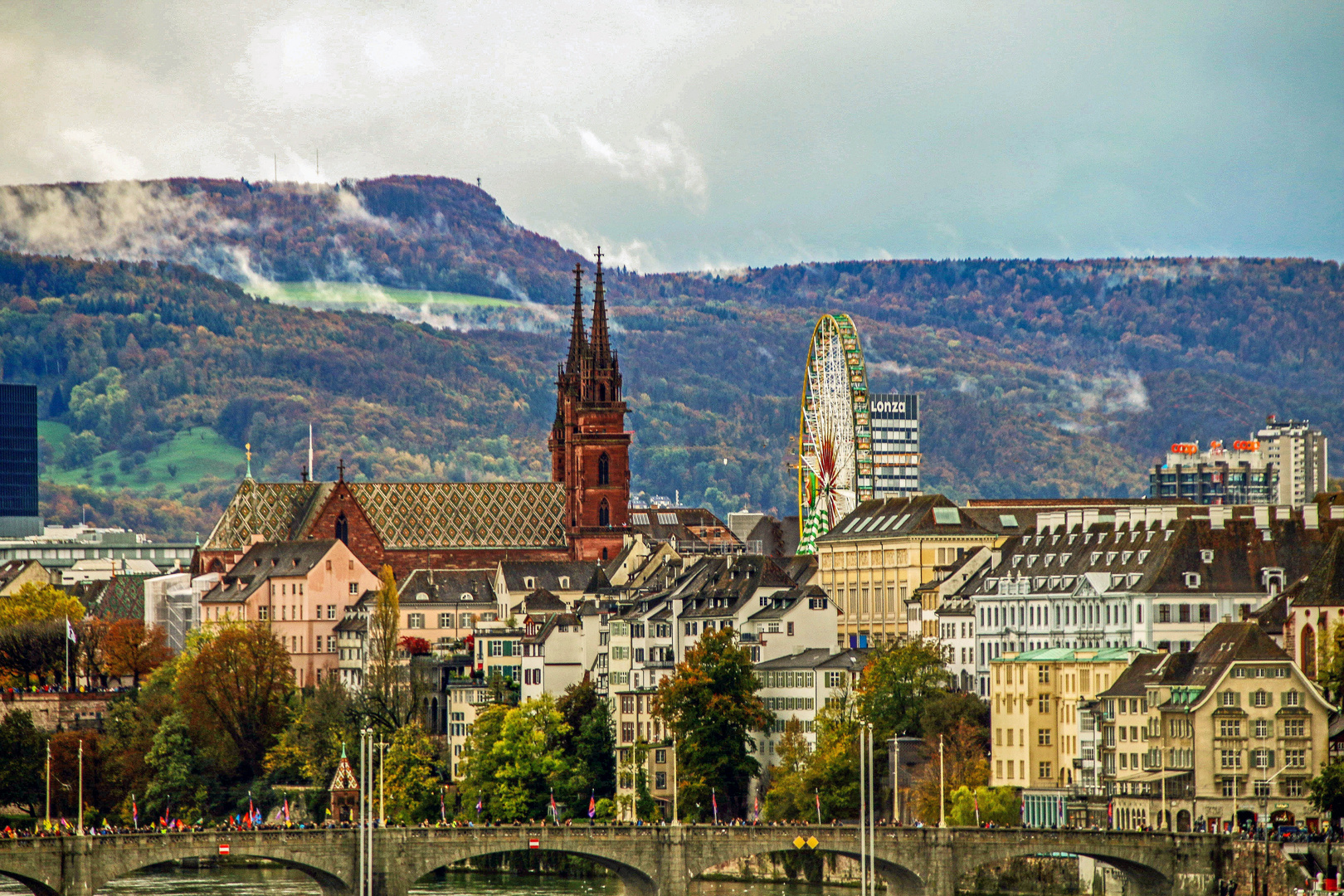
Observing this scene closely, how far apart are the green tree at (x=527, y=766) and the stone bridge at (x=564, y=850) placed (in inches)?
1092

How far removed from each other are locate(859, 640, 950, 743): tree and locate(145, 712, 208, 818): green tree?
4730 centimetres

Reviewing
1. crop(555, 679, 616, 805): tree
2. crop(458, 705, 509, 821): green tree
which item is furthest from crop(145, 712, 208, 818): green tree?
crop(555, 679, 616, 805): tree

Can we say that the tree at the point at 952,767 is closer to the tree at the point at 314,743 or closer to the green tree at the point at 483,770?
the green tree at the point at 483,770

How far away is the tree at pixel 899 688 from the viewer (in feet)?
464

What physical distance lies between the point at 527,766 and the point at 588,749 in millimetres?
4009

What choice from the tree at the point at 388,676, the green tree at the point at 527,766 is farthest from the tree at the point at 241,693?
the green tree at the point at 527,766

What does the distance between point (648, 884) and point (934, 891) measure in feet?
42.2

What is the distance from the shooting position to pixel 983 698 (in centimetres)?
14675

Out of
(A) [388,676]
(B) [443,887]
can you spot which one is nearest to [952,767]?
(B) [443,887]

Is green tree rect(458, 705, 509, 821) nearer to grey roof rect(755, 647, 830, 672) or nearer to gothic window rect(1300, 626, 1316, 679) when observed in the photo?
grey roof rect(755, 647, 830, 672)

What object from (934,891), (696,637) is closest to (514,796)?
(696,637)

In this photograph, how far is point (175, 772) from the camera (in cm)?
17600

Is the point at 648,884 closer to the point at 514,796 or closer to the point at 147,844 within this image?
the point at 147,844

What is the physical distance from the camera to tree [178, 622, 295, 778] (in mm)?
180625
